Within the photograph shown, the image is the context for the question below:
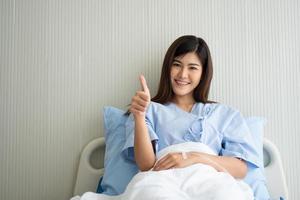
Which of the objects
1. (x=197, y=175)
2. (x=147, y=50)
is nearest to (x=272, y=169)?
(x=197, y=175)

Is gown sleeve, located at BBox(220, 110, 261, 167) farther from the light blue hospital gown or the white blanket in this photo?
the white blanket

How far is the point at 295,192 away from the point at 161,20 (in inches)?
40.6

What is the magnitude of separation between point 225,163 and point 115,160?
0.44 m

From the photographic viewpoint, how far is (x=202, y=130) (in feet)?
3.81

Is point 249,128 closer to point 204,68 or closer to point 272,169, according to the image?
point 272,169

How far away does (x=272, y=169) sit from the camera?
1278 millimetres

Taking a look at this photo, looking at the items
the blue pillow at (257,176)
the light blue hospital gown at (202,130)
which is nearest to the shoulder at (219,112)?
the light blue hospital gown at (202,130)

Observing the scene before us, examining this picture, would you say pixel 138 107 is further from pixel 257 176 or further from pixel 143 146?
pixel 257 176

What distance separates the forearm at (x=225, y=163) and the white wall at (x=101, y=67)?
1.23 ft

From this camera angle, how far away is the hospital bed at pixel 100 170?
1.26m

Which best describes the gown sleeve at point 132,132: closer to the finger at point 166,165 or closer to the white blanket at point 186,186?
the finger at point 166,165

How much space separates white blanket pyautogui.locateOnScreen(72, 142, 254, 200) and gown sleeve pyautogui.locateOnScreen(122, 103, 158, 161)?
9.3 inches

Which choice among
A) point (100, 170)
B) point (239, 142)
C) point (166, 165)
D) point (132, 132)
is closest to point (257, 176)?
point (239, 142)

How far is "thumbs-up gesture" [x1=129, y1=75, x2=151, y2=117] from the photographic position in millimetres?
955
